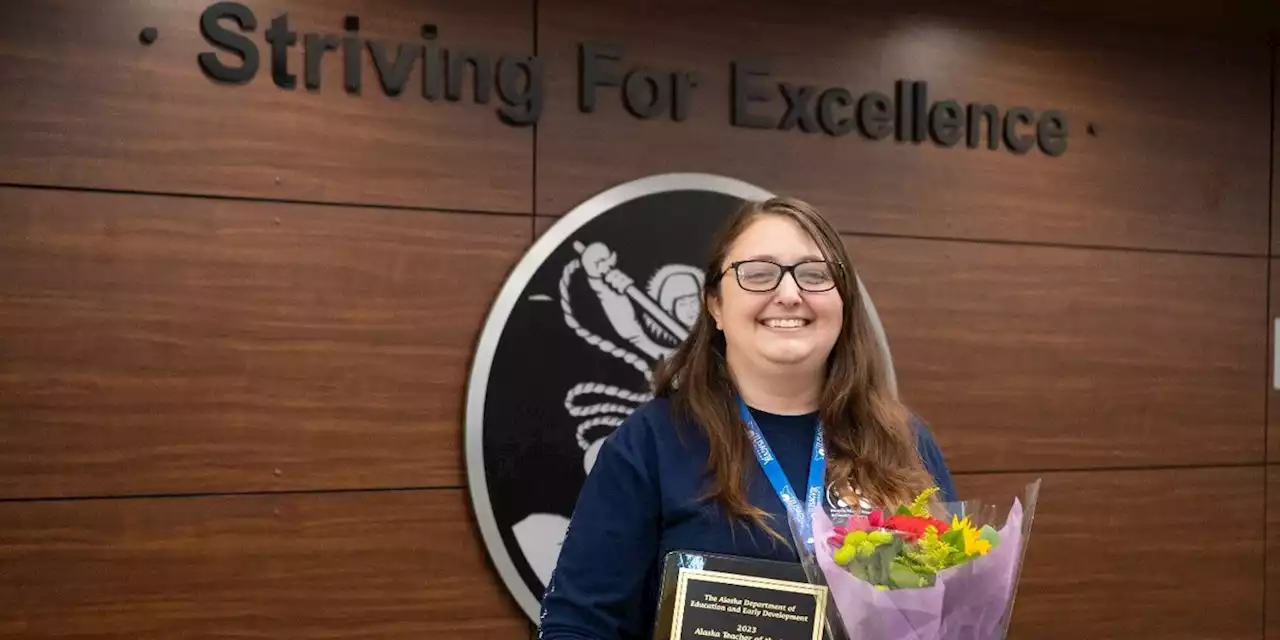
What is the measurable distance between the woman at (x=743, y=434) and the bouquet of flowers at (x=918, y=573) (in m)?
0.28

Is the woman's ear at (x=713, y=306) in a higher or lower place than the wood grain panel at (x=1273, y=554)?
higher

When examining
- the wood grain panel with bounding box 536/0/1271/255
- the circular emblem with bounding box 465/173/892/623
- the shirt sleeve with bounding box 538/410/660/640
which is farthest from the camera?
the wood grain panel with bounding box 536/0/1271/255

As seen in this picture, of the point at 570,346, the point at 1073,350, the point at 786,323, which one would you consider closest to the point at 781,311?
the point at 786,323

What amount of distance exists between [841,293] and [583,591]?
23.5 inches

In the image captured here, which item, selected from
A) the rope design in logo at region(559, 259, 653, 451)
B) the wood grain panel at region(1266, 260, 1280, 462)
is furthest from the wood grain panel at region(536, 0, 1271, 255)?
the rope design in logo at region(559, 259, 653, 451)

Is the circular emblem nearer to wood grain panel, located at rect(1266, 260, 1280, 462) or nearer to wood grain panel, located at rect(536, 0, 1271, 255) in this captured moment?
wood grain panel, located at rect(536, 0, 1271, 255)

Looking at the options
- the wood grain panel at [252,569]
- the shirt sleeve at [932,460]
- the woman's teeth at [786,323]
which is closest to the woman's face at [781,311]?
the woman's teeth at [786,323]

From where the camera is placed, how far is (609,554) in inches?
68.2

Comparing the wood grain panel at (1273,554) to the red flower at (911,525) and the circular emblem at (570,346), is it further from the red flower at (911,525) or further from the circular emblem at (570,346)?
the red flower at (911,525)

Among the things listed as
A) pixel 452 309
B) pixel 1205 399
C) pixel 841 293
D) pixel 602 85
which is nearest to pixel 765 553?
pixel 841 293

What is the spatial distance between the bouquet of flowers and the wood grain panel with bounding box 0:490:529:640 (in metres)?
1.41

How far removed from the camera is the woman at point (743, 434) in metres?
1.74

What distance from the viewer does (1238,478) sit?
3.53 metres

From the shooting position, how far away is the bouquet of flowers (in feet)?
4.58
